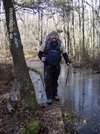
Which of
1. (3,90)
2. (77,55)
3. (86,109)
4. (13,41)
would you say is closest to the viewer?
(13,41)

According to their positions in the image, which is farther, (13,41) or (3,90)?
(3,90)

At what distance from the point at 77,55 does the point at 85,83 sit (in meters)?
6.48

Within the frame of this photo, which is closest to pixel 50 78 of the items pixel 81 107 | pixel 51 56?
pixel 51 56

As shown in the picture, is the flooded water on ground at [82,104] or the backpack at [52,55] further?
the backpack at [52,55]

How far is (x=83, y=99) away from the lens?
664cm

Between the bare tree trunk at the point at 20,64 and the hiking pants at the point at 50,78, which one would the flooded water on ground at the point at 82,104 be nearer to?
the hiking pants at the point at 50,78

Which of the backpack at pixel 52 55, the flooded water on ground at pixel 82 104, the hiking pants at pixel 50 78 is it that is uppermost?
the backpack at pixel 52 55

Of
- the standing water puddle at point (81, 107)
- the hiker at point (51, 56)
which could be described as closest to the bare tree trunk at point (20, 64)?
the hiker at point (51, 56)

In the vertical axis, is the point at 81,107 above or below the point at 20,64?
below

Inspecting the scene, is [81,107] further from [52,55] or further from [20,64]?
[20,64]

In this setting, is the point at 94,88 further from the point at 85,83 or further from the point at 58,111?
the point at 58,111

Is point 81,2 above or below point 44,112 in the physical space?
above

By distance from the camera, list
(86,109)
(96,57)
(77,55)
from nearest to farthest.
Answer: (86,109) → (96,57) → (77,55)

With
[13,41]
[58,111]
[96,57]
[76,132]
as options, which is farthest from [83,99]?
[96,57]
